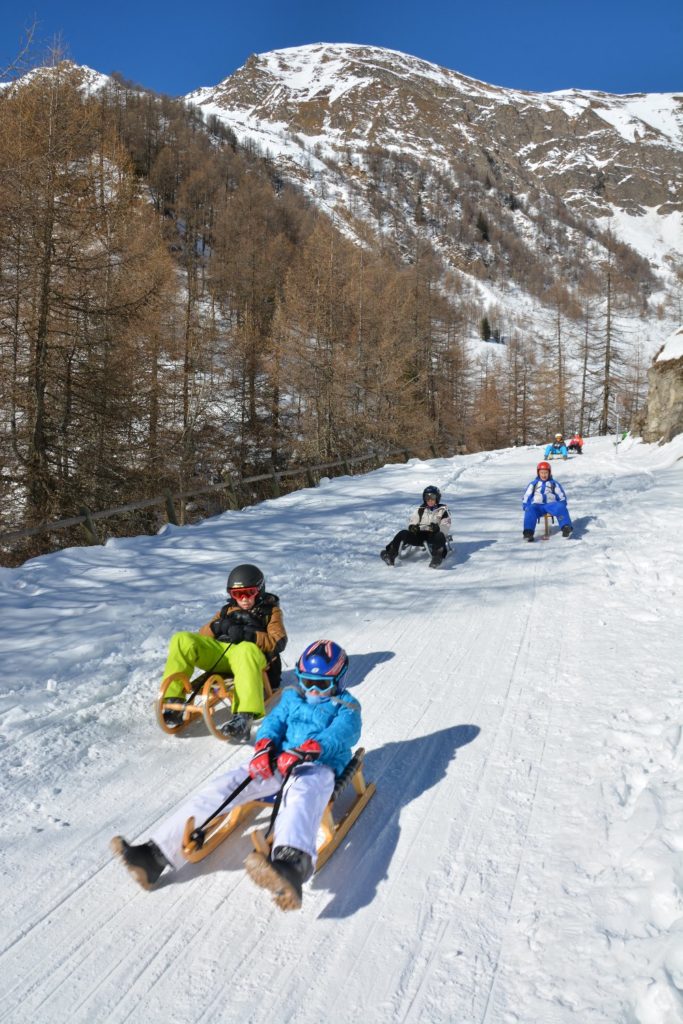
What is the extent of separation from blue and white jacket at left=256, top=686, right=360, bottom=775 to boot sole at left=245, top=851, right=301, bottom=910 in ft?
2.78

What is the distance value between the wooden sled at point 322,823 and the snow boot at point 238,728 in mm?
648

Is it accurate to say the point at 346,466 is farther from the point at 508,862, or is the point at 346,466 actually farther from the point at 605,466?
the point at 508,862

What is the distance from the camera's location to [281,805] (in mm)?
3098

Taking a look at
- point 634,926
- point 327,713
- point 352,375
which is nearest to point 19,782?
point 327,713

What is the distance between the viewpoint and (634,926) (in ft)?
8.65

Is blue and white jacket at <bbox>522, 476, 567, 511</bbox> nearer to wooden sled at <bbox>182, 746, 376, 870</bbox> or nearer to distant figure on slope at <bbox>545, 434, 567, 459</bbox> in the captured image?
wooden sled at <bbox>182, 746, 376, 870</bbox>

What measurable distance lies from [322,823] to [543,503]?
7.74 metres

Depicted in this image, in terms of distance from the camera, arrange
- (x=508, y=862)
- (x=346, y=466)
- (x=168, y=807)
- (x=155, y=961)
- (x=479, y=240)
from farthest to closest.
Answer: (x=479, y=240) → (x=346, y=466) → (x=168, y=807) → (x=508, y=862) → (x=155, y=961)

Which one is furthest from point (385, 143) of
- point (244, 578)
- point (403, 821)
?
point (403, 821)

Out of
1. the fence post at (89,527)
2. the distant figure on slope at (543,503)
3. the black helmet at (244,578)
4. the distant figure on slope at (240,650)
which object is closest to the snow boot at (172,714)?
the distant figure on slope at (240,650)

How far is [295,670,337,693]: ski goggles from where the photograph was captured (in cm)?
368

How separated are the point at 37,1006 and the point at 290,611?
15.6 feet

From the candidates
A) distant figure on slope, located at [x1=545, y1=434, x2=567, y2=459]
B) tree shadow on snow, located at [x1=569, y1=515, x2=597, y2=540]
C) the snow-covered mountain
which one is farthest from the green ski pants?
the snow-covered mountain

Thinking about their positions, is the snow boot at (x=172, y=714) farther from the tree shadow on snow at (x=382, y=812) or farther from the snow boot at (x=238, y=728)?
the tree shadow on snow at (x=382, y=812)
